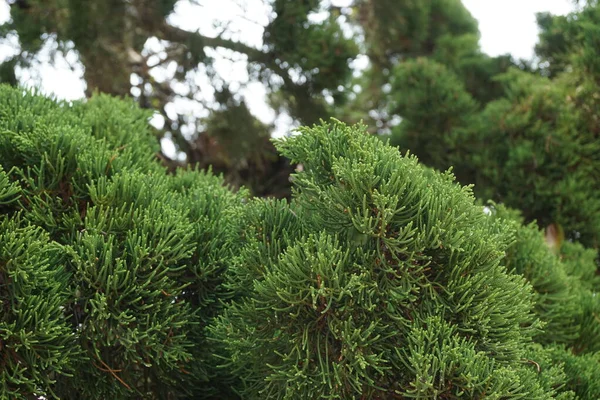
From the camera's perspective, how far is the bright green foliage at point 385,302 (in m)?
1.49

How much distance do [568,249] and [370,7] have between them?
7.10ft

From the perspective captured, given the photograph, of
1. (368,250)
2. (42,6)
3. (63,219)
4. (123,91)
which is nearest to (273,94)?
(123,91)

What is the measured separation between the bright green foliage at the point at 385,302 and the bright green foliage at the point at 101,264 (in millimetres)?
247

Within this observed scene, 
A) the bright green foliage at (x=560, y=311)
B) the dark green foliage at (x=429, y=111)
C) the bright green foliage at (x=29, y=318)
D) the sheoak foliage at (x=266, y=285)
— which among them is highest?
the dark green foliage at (x=429, y=111)

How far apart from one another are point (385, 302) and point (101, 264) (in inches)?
27.9

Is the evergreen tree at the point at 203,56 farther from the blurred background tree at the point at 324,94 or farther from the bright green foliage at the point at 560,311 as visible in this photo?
the bright green foliage at the point at 560,311

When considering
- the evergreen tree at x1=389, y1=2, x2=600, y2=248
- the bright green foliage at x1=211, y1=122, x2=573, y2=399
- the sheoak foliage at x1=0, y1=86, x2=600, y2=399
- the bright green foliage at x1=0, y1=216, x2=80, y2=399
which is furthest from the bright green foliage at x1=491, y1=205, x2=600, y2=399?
the bright green foliage at x1=0, y1=216, x2=80, y2=399

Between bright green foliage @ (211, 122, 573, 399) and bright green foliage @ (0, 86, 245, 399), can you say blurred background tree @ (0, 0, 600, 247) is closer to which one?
bright green foliage @ (0, 86, 245, 399)

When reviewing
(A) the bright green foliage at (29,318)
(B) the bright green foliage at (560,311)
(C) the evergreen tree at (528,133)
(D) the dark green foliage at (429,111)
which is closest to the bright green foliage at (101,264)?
(A) the bright green foliage at (29,318)

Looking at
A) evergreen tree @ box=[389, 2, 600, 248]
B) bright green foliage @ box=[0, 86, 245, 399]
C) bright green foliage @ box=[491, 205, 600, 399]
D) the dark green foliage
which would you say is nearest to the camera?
bright green foliage @ box=[0, 86, 245, 399]

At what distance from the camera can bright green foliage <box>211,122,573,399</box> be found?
1486 mm

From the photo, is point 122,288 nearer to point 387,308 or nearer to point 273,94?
point 387,308

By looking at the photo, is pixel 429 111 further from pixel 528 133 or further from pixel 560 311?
pixel 560 311

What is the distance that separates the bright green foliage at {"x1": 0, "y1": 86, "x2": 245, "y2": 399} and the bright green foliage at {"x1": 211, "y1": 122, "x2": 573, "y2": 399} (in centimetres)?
25
